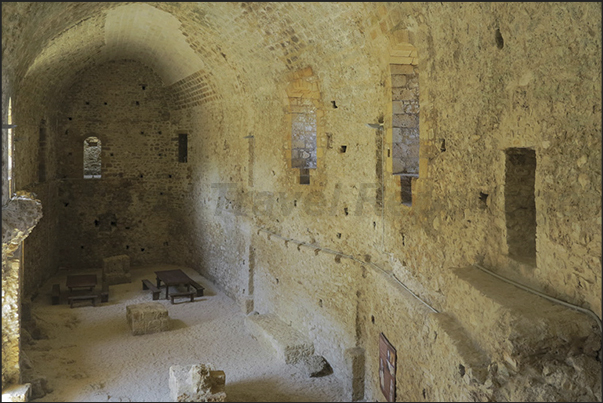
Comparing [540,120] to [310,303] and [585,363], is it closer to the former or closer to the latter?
[585,363]

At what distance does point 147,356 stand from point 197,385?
1972 mm

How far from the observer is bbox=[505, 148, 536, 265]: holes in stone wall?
422 centimetres

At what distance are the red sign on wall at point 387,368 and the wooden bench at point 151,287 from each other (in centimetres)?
606

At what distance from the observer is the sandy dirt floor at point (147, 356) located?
6.96m

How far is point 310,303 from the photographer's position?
327 inches

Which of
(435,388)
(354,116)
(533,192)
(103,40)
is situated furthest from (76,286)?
(533,192)

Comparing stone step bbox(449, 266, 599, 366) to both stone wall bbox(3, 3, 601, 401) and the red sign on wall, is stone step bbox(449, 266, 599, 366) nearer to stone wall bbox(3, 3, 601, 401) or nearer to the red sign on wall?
stone wall bbox(3, 3, 601, 401)

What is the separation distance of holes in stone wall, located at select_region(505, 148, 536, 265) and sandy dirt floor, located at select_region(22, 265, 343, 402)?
373 centimetres

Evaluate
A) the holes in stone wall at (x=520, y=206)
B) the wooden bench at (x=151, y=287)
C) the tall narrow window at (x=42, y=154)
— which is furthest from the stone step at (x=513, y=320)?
the tall narrow window at (x=42, y=154)

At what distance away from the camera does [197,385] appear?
639 centimetres

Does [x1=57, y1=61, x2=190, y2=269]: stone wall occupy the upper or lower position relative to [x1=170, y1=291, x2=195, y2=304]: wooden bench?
upper

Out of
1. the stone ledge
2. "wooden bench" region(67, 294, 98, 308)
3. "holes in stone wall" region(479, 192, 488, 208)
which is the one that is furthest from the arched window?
"holes in stone wall" region(479, 192, 488, 208)

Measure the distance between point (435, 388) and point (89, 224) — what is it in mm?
11374

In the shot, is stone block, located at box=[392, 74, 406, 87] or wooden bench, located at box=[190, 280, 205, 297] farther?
wooden bench, located at box=[190, 280, 205, 297]
